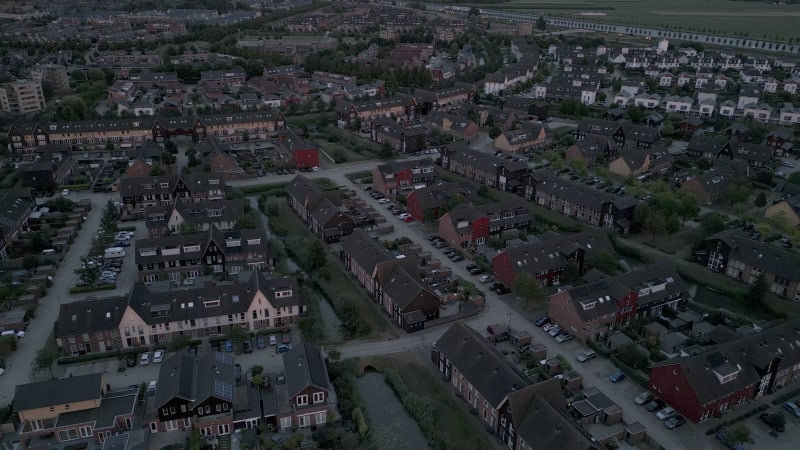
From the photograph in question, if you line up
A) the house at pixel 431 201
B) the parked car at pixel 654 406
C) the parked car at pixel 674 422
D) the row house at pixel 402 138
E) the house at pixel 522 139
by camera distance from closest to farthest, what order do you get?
the parked car at pixel 674 422 < the parked car at pixel 654 406 < the house at pixel 431 201 < the row house at pixel 402 138 < the house at pixel 522 139

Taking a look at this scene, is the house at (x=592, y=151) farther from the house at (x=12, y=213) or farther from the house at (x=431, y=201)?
the house at (x=12, y=213)

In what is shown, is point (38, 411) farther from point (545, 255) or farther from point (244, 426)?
point (545, 255)

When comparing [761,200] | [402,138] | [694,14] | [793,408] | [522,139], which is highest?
[694,14]

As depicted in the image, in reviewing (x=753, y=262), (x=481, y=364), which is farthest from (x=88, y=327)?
(x=753, y=262)

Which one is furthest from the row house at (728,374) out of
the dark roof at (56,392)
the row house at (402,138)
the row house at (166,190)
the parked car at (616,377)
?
the row house at (402,138)

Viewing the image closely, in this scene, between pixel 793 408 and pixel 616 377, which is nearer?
pixel 793 408

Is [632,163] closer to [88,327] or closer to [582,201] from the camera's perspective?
[582,201]

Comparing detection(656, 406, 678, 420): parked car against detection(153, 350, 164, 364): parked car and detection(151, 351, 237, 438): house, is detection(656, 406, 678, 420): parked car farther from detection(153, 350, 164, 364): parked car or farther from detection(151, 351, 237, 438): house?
detection(153, 350, 164, 364): parked car

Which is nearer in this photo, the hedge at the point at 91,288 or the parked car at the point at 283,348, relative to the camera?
the parked car at the point at 283,348
